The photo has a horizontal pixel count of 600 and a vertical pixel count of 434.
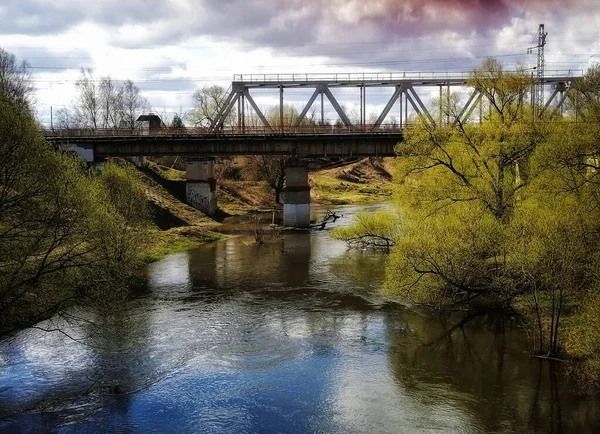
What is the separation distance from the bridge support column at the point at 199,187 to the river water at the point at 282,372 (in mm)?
35362

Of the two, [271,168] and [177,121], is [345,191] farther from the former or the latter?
[177,121]

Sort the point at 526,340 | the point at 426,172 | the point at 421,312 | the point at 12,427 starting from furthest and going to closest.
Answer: the point at 426,172 < the point at 421,312 < the point at 526,340 < the point at 12,427

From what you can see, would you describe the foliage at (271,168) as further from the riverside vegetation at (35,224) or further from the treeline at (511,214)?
the riverside vegetation at (35,224)

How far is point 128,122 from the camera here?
363 feet

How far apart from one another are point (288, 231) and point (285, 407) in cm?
4018

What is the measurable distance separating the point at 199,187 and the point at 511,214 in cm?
4472

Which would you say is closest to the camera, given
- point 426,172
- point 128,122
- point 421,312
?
point 421,312

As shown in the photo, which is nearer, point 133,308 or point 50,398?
point 50,398

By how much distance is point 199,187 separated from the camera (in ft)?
224

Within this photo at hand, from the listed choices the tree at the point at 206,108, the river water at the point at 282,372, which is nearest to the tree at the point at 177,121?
the tree at the point at 206,108

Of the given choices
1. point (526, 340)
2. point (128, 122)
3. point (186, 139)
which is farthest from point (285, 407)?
point (128, 122)

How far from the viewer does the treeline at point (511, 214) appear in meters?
22.4

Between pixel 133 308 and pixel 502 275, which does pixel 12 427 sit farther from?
pixel 502 275

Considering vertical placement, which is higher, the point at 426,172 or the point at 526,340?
the point at 426,172
